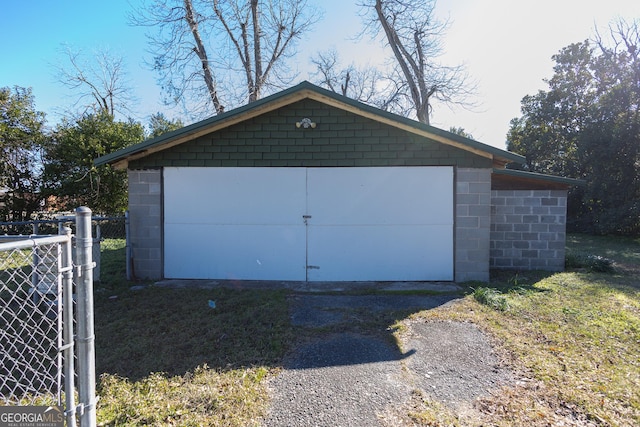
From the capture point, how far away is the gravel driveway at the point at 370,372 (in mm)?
2637

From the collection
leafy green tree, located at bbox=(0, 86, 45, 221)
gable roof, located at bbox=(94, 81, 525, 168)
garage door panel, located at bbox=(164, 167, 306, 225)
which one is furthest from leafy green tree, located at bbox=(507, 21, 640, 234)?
leafy green tree, located at bbox=(0, 86, 45, 221)

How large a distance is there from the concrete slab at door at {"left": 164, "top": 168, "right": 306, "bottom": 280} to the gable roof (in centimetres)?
62

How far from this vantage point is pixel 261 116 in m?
6.33

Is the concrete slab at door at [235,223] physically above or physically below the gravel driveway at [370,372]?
above

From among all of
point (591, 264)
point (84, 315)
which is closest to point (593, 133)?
point (591, 264)

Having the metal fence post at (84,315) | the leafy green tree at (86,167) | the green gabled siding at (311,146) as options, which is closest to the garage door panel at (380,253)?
the green gabled siding at (311,146)

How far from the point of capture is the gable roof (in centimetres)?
592

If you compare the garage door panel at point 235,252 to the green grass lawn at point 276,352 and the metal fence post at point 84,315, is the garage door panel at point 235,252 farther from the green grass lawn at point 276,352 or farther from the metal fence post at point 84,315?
the metal fence post at point 84,315

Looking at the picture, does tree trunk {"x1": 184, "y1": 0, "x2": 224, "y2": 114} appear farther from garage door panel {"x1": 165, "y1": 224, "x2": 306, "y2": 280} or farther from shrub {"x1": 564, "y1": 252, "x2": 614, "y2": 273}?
shrub {"x1": 564, "y1": 252, "x2": 614, "y2": 273}

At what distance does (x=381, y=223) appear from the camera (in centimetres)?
635

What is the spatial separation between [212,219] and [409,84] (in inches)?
581

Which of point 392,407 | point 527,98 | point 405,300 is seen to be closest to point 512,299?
point 405,300

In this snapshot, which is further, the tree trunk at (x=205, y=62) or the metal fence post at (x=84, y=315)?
the tree trunk at (x=205, y=62)

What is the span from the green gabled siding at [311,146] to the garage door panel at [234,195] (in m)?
0.19
